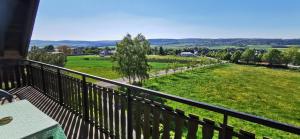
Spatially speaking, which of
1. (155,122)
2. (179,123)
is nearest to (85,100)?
(155,122)

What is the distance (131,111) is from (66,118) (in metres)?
1.58

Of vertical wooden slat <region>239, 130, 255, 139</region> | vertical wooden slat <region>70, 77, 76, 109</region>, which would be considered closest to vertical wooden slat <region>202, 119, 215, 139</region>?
vertical wooden slat <region>239, 130, 255, 139</region>

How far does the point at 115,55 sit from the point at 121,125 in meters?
21.3

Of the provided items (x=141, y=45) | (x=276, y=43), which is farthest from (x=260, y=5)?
(x=276, y=43)

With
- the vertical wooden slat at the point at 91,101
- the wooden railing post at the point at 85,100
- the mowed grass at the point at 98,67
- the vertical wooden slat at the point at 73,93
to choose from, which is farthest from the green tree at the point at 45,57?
the vertical wooden slat at the point at 91,101

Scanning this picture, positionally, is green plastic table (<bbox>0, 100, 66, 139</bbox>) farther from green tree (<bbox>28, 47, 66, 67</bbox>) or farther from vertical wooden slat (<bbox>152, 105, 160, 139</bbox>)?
green tree (<bbox>28, 47, 66, 67</bbox>)

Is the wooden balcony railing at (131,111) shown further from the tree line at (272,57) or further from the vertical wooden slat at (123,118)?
the tree line at (272,57)

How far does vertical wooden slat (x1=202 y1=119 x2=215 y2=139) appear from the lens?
1355 mm

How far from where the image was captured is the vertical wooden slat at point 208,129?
4.45ft

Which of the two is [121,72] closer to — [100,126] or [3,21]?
[3,21]

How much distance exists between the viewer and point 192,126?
4.89 ft

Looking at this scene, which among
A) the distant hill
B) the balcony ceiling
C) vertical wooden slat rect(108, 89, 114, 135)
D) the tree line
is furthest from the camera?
the distant hill

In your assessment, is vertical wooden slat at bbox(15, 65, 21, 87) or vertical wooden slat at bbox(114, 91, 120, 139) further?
vertical wooden slat at bbox(15, 65, 21, 87)

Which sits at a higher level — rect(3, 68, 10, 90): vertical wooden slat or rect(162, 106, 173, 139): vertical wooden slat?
rect(162, 106, 173, 139): vertical wooden slat
